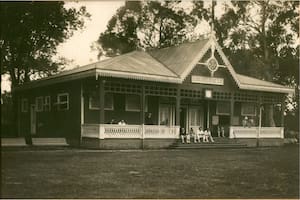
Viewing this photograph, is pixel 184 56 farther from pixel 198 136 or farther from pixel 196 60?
pixel 198 136

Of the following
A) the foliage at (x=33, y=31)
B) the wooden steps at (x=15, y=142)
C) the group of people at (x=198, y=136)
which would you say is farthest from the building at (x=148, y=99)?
the wooden steps at (x=15, y=142)

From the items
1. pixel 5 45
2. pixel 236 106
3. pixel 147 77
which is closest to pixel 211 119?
pixel 236 106

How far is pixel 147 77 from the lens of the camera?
19.4m

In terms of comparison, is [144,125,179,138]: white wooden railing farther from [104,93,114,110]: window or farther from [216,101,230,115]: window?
[216,101,230,115]: window

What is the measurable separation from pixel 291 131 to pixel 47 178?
17.4 meters

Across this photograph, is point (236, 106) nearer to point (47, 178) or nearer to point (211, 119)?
point (211, 119)

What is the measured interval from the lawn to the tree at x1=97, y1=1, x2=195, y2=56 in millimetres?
6890

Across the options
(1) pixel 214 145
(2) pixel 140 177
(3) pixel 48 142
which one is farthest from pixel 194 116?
(2) pixel 140 177

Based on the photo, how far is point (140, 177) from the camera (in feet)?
34.0

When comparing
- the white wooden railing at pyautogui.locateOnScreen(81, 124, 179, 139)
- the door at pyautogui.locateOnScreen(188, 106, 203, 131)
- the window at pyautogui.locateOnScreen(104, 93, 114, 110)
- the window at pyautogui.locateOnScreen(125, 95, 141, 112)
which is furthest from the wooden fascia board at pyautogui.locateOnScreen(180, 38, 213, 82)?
the door at pyautogui.locateOnScreen(188, 106, 203, 131)

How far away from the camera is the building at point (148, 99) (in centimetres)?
1892

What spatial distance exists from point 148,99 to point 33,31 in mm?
6993

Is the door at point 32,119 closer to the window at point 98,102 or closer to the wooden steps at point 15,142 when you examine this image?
the window at point 98,102

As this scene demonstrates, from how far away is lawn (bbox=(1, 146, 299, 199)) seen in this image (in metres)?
8.55
